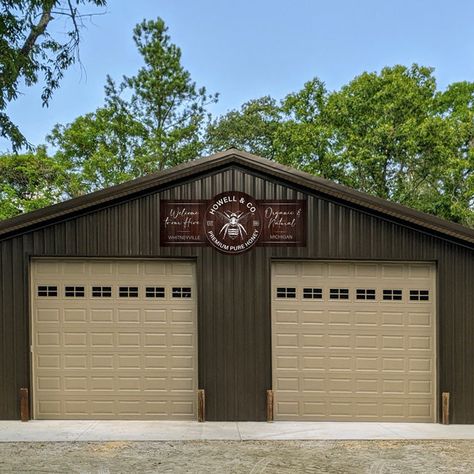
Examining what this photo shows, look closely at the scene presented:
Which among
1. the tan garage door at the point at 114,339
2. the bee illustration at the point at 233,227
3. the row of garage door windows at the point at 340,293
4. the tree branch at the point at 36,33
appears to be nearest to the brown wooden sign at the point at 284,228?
the bee illustration at the point at 233,227

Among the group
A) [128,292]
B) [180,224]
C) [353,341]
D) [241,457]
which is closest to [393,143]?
[353,341]

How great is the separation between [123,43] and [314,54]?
10.7m

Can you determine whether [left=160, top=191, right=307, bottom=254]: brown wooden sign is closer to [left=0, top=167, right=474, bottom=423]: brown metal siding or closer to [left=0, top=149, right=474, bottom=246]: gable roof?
[left=0, top=167, right=474, bottom=423]: brown metal siding

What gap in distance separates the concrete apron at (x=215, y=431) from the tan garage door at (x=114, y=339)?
365mm

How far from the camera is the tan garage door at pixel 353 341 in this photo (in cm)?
834

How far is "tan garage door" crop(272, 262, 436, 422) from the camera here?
834 centimetres

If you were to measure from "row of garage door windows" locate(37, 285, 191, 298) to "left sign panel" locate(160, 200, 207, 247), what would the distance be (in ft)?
2.79

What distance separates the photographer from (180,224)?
8.30 meters

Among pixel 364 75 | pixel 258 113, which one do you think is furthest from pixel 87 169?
pixel 364 75

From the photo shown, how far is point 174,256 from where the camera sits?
27.3 feet

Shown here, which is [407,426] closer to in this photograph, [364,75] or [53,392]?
[53,392]

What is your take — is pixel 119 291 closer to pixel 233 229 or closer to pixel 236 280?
pixel 236 280

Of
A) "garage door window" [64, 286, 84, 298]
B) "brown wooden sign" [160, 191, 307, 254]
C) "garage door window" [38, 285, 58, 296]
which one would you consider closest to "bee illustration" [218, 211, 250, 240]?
"brown wooden sign" [160, 191, 307, 254]

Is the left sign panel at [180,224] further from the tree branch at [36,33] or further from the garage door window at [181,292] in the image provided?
the tree branch at [36,33]
